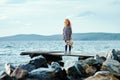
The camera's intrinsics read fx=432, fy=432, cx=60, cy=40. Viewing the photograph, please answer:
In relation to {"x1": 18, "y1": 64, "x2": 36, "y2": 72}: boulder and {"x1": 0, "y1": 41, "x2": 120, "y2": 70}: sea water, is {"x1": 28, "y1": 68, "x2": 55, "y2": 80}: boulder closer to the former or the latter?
{"x1": 0, "y1": 41, "x2": 120, "y2": 70}: sea water

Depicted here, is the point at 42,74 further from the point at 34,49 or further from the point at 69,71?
the point at 34,49

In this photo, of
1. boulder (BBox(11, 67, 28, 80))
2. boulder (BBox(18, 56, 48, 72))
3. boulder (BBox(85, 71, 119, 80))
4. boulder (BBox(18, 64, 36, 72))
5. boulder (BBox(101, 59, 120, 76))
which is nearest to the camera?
boulder (BBox(85, 71, 119, 80))

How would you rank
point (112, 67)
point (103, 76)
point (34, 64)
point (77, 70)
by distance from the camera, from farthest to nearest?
point (34, 64) → point (77, 70) → point (112, 67) → point (103, 76)

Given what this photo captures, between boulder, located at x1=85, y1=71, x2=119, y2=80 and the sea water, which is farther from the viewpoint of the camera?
the sea water

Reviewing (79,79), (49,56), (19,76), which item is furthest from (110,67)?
(49,56)

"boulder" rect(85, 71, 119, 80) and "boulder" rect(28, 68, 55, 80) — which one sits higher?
"boulder" rect(85, 71, 119, 80)

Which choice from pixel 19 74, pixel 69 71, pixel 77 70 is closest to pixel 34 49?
pixel 69 71

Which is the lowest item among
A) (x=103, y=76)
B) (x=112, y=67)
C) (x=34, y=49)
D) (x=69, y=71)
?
(x=34, y=49)

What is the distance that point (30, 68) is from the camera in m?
19.8

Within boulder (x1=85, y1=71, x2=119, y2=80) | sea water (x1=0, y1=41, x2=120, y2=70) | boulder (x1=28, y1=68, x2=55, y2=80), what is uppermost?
boulder (x1=85, y1=71, x2=119, y2=80)

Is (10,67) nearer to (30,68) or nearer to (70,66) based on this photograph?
(30,68)

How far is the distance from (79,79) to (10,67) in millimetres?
3193

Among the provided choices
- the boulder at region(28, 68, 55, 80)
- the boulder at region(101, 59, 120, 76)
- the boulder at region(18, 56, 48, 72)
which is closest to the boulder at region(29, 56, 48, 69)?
the boulder at region(18, 56, 48, 72)

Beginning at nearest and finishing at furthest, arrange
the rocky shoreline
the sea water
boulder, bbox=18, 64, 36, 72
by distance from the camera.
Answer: the rocky shoreline, boulder, bbox=18, 64, 36, 72, the sea water
